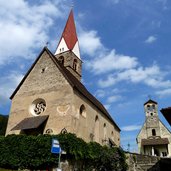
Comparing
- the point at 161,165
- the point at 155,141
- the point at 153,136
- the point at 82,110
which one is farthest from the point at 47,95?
the point at 153,136

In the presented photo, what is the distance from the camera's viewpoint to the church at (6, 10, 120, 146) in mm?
Result: 22766

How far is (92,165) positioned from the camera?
21.8 meters

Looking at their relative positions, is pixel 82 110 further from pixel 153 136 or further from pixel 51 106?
pixel 153 136

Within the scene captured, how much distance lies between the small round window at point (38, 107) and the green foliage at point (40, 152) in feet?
14.6

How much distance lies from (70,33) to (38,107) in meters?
23.5

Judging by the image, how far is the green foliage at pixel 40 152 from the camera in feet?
61.8

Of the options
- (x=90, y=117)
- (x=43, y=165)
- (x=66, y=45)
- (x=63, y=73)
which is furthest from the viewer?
(x=66, y=45)

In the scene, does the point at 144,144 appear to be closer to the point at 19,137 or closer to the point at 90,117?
the point at 90,117

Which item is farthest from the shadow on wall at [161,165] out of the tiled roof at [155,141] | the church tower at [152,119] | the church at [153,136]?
the church tower at [152,119]

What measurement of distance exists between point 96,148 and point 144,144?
25.7 meters

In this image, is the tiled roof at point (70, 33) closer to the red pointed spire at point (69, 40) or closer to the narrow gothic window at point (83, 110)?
the red pointed spire at point (69, 40)

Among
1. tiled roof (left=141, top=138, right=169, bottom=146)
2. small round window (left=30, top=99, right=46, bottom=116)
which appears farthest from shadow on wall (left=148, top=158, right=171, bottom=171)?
tiled roof (left=141, top=138, right=169, bottom=146)

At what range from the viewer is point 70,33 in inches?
1784

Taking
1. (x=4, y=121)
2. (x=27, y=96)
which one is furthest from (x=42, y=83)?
(x=4, y=121)
